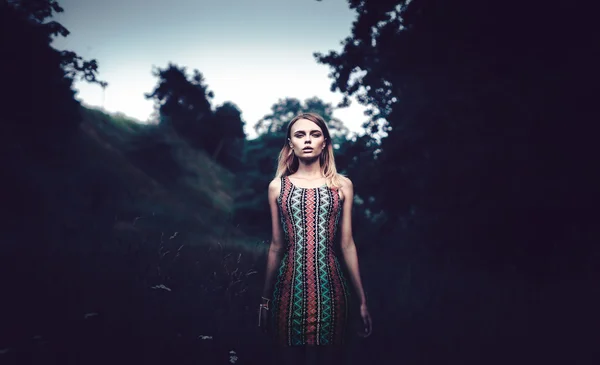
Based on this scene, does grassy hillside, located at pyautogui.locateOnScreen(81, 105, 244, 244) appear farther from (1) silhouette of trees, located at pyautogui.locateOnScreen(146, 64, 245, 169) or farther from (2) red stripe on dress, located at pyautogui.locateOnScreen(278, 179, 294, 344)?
(2) red stripe on dress, located at pyautogui.locateOnScreen(278, 179, 294, 344)

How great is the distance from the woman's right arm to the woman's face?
276mm

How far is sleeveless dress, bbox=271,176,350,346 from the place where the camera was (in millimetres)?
2053

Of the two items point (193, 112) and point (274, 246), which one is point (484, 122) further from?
point (193, 112)

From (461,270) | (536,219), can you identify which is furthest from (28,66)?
(536,219)

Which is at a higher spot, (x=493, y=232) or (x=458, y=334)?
(x=493, y=232)

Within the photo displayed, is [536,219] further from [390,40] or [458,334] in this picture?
[390,40]

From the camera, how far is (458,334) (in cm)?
400

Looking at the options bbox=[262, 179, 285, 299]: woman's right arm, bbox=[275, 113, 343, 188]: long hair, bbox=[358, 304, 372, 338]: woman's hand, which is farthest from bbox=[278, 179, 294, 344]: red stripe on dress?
bbox=[358, 304, 372, 338]: woman's hand

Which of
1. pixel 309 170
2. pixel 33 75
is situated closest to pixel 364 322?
pixel 309 170

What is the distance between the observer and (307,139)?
2230mm

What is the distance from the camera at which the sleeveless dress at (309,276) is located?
2.05 meters

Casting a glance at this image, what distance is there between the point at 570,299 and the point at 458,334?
201cm

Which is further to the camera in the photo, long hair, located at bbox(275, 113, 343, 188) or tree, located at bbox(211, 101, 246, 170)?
tree, located at bbox(211, 101, 246, 170)

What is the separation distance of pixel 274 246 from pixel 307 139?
30.5 inches
